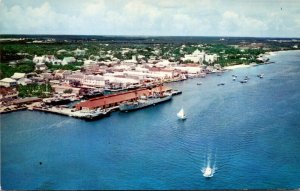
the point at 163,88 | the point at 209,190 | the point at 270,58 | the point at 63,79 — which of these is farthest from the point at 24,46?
the point at 270,58

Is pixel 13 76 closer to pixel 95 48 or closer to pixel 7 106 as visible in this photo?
pixel 7 106

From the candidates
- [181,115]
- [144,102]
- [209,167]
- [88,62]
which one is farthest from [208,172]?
[88,62]

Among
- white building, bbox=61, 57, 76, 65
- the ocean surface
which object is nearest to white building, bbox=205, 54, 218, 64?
white building, bbox=61, 57, 76, 65

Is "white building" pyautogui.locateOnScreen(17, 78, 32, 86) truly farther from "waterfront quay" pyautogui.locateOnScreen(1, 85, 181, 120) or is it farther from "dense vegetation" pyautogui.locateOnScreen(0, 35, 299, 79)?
"waterfront quay" pyautogui.locateOnScreen(1, 85, 181, 120)

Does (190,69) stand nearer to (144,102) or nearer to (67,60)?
(67,60)

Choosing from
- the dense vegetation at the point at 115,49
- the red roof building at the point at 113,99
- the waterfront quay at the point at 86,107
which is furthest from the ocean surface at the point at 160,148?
the dense vegetation at the point at 115,49
